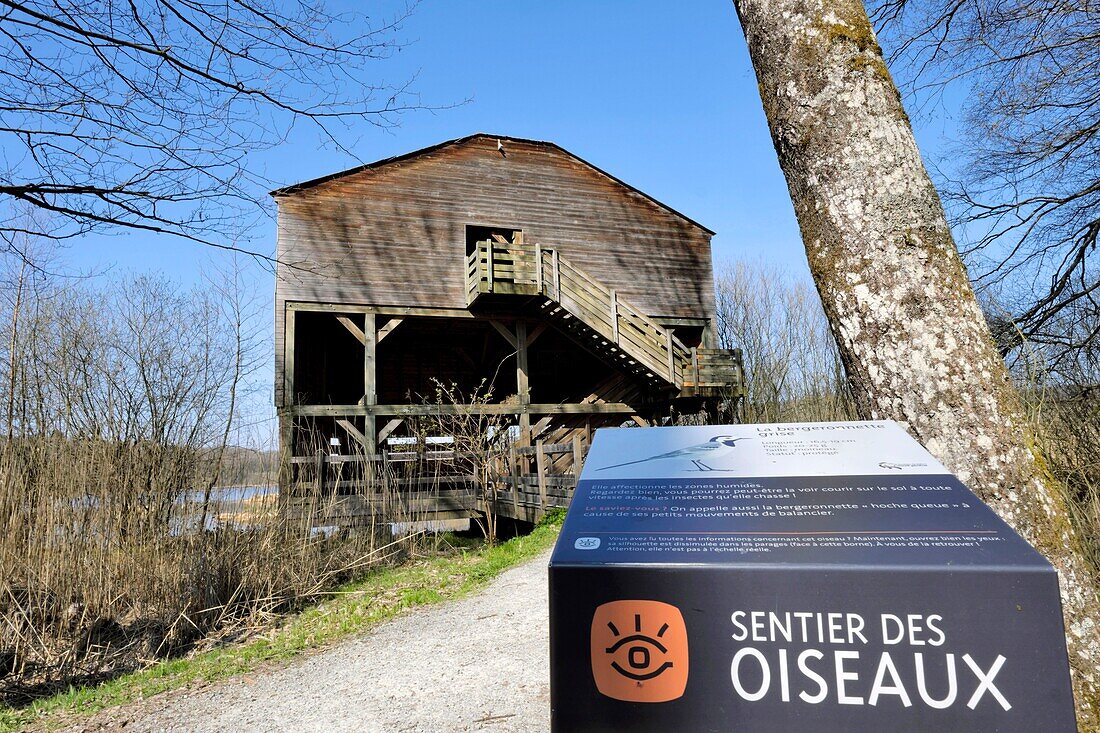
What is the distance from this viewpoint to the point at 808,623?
1313 millimetres

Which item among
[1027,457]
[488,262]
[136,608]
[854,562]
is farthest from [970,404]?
[488,262]

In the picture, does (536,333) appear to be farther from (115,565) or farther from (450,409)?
(115,565)

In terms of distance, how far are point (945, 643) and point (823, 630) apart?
0.20 meters

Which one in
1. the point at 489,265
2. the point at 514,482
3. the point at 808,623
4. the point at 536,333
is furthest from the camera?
the point at 536,333

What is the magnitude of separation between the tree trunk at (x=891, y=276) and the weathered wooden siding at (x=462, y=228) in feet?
42.6

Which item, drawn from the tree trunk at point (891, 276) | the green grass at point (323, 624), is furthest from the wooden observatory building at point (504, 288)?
the tree trunk at point (891, 276)

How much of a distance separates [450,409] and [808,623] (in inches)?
554

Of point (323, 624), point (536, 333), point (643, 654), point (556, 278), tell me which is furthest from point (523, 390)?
point (643, 654)

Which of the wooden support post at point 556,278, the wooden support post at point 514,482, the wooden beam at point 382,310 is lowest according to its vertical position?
the wooden support post at point 514,482

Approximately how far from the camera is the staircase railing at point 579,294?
14984 mm

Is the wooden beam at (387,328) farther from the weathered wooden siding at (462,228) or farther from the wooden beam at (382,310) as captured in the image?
the weathered wooden siding at (462,228)

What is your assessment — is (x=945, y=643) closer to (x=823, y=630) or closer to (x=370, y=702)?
(x=823, y=630)

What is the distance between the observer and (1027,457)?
2.35 meters

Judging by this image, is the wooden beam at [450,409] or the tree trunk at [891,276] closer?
the tree trunk at [891,276]
